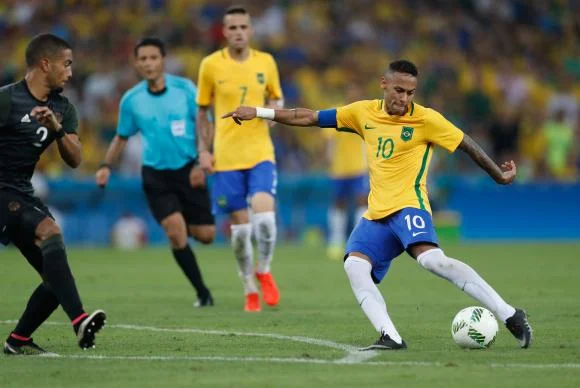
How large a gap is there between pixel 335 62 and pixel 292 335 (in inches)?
750

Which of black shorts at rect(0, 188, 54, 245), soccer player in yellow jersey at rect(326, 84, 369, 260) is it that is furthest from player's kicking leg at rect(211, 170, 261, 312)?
soccer player in yellow jersey at rect(326, 84, 369, 260)

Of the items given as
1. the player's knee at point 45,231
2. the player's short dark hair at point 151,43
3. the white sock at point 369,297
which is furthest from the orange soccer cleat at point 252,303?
the player's knee at point 45,231

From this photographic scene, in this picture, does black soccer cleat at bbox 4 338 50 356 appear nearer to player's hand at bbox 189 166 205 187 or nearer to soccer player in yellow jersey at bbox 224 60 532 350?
soccer player in yellow jersey at bbox 224 60 532 350

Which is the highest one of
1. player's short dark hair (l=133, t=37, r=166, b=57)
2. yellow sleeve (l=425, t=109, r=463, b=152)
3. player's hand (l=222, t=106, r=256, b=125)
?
player's short dark hair (l=133, t=37, r=166, b=57)

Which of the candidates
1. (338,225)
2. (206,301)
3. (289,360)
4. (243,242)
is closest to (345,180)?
(338,225)

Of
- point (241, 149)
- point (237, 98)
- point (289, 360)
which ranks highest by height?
point (237, 98)

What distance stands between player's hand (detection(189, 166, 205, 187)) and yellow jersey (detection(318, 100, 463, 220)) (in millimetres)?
4177

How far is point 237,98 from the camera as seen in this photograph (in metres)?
13.3

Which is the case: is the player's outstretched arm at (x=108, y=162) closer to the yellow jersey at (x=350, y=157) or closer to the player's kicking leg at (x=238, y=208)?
the player's kicking leg at (x=238, y=208)

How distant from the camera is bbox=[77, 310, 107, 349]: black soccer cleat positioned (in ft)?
28.0

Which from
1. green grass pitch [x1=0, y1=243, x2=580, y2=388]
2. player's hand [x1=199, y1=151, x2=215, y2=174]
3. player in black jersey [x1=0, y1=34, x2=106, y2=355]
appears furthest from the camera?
player's hand [x1=199, y1=151, x2=215, y2=174]

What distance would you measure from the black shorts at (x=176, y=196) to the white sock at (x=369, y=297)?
181 inches

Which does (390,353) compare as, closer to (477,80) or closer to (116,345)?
(116,345)

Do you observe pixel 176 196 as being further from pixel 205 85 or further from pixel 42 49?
pixel 42 49
